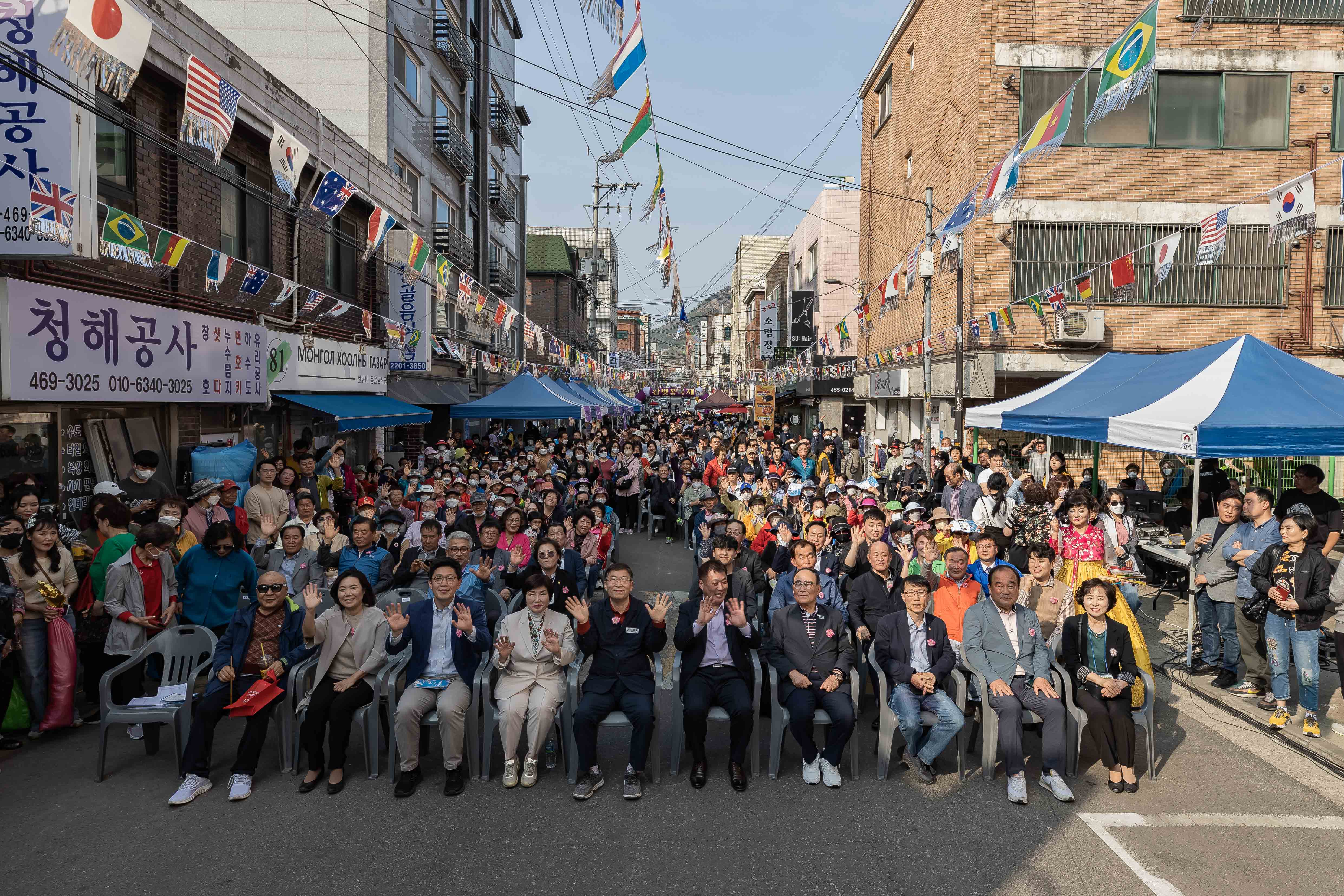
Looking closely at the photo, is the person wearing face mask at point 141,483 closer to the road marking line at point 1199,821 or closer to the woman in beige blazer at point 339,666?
the woman in beige blazer at point 339,666

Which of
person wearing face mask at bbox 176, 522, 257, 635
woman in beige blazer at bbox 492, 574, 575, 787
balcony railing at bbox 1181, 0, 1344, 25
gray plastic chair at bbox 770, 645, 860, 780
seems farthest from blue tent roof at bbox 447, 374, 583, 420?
balcony railing at bbox 1181, 0, 1344, 25

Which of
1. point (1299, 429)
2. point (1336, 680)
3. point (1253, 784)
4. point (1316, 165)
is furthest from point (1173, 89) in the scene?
point (1253, 784)

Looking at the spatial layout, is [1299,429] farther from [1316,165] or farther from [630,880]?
[1316,165]

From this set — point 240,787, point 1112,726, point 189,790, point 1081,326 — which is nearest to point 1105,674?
point 1112,726

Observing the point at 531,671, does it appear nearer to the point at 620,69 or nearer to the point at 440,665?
the point at 440,665

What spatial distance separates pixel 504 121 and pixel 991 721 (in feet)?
113

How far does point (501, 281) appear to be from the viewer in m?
34.7

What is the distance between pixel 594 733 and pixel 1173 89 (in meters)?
19.9

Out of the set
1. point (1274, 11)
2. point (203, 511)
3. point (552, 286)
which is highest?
point (552, 286)

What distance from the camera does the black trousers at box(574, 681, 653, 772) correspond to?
545cm

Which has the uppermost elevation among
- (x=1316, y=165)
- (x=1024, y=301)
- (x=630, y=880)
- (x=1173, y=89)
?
(x=1173, y=89)

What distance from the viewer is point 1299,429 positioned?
773 cm

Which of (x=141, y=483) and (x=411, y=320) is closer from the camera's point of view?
(x=141, y=483)

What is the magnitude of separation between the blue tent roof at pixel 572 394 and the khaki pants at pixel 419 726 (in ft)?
44.3
